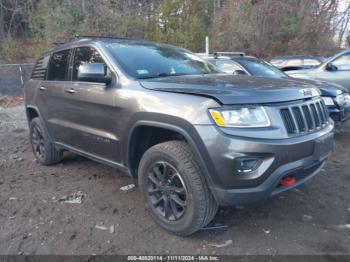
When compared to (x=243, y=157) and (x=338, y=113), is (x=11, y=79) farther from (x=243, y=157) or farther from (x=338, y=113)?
(x=243, y=157)

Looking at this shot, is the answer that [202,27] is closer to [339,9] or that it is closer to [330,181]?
[339,9]

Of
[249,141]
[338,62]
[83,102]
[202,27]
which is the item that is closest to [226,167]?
[249,141]

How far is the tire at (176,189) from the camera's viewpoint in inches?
119

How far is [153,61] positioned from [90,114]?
930 mm

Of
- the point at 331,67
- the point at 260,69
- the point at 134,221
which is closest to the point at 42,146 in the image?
the point at 134,221

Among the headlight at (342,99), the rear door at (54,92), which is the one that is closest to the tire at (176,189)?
the rear door at (54,92)

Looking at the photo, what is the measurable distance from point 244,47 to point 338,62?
12378mm

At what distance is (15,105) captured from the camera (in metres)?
12.4

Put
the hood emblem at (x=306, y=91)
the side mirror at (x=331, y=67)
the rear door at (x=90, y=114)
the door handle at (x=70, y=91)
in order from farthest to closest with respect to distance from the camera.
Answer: the side mirror at (x=331, y=67)
the door handle at (x=70, y=91)
the rear door at (x=90, y=114)
the hood emblem at (x=306, y=91)

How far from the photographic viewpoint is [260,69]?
7.38 m

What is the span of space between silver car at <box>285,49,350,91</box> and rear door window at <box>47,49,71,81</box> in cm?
600

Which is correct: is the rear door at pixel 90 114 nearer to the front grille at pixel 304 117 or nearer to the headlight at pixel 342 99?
the front grille at pixel 304 117

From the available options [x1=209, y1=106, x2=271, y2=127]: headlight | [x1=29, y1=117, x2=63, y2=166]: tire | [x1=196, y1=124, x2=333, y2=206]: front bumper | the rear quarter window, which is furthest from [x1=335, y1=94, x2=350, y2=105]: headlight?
the rear quarter window

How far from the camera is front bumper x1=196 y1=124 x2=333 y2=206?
109 inches
